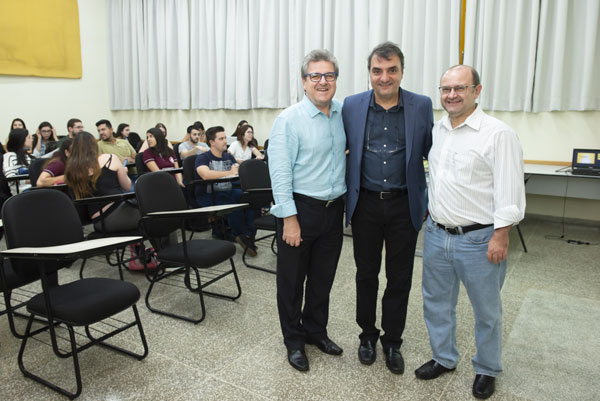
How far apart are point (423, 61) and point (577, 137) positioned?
7.00 feet

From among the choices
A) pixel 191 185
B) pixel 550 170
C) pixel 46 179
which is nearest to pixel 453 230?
pixel 46 179

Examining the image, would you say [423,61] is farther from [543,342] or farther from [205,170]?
[543,342]

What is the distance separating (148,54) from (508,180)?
8.59m

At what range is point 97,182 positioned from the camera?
373 cm

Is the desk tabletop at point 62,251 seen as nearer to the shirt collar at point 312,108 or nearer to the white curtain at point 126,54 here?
the shirt collar at point 312,108

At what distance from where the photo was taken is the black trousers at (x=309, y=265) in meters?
2.29

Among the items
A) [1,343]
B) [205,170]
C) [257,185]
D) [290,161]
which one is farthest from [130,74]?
[290,161]

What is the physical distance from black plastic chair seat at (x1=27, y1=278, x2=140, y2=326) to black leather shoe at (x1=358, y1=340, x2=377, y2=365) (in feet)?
3.95

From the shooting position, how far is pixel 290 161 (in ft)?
7.27

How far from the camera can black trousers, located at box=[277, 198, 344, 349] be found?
2291mm

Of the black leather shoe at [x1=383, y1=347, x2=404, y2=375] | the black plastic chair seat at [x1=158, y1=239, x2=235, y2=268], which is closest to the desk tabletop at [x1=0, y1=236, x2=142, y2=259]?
the black plastic chair seat at [x1=158, y1=239, x2=235, y2=268]

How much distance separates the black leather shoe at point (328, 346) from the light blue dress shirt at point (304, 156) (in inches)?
32.4

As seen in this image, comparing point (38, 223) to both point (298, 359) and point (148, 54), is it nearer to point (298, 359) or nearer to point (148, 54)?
point (298, 359)

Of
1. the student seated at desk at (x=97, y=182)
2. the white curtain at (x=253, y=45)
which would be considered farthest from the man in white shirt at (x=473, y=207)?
the white curtain at (x=253, y=45)
